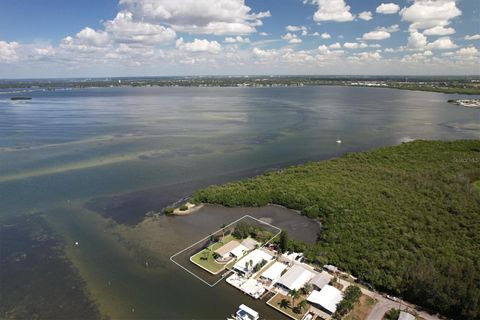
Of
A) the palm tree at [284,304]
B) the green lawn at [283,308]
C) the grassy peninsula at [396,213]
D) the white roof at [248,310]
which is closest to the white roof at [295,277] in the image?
the green lawn at [283,308]

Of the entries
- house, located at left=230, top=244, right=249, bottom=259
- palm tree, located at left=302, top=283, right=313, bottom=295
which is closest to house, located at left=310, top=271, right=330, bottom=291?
palm tree, located at left=302, top=283, right=313, bottom=295

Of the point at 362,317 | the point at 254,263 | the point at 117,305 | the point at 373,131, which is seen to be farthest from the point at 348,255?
the point at 373,131

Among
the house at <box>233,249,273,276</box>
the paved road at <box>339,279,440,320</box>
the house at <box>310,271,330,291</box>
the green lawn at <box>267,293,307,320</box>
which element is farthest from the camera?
the house at <box>233,249,273,276</box>

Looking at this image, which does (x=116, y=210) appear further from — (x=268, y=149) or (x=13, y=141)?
(x=13, y=141)

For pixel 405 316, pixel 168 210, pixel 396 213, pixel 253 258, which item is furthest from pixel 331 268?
pixel 168 210

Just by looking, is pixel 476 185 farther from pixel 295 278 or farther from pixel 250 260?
pixel 250 260

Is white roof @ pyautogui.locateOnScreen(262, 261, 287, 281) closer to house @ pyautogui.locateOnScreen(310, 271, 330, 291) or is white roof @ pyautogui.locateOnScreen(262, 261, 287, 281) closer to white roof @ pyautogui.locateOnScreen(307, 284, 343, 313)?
house @ pyautogui.locateOnScreen(310, 271, 330, 291)
